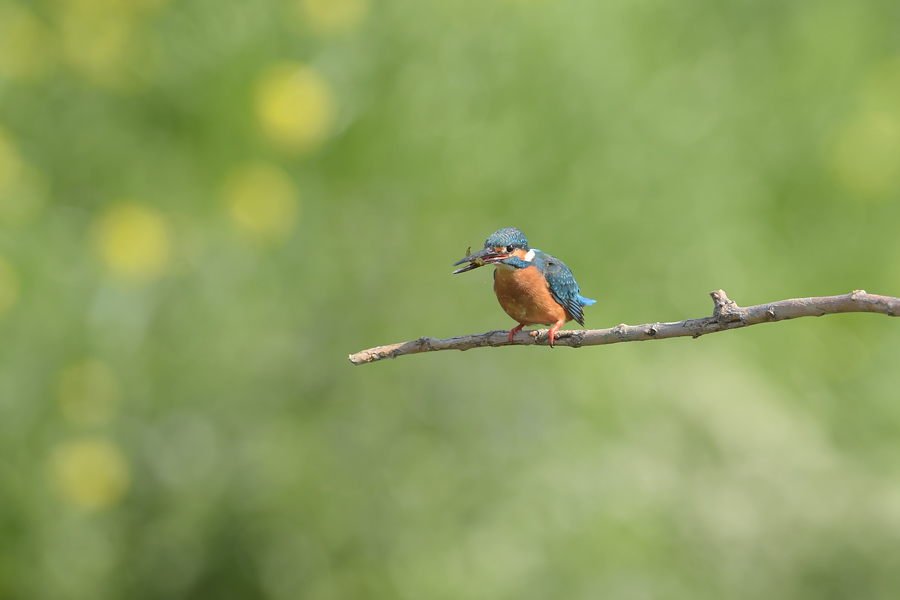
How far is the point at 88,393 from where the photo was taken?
353cm

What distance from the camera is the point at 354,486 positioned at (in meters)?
3.55

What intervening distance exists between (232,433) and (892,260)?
3.58 m

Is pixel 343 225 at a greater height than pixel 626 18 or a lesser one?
lesser

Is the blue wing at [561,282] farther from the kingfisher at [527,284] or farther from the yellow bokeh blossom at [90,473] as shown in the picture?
the yellow bokeh blossom at [90,473]

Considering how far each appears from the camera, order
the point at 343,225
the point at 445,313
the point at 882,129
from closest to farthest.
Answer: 1. the point at 445,313
2. the point at 343,225
3. the point at 882,129

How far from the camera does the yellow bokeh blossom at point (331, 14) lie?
152 inches

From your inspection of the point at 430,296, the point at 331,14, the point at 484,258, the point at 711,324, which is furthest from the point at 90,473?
the point at 711,324

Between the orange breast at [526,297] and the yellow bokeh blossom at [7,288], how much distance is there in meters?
2.88

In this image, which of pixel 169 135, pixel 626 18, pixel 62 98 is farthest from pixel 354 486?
pixel 626 18

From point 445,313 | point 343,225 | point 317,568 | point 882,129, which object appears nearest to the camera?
point 317,568

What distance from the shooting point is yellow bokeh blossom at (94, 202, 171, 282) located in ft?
11.8

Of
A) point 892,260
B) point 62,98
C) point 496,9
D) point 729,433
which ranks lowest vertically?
point 729,433

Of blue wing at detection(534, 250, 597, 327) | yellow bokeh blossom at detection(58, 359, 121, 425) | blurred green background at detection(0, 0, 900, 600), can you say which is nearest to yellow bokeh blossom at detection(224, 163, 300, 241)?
blurred green background at detection(0, 0, 900, 600)

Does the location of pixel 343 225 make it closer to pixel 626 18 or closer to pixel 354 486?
pixel 354 486
